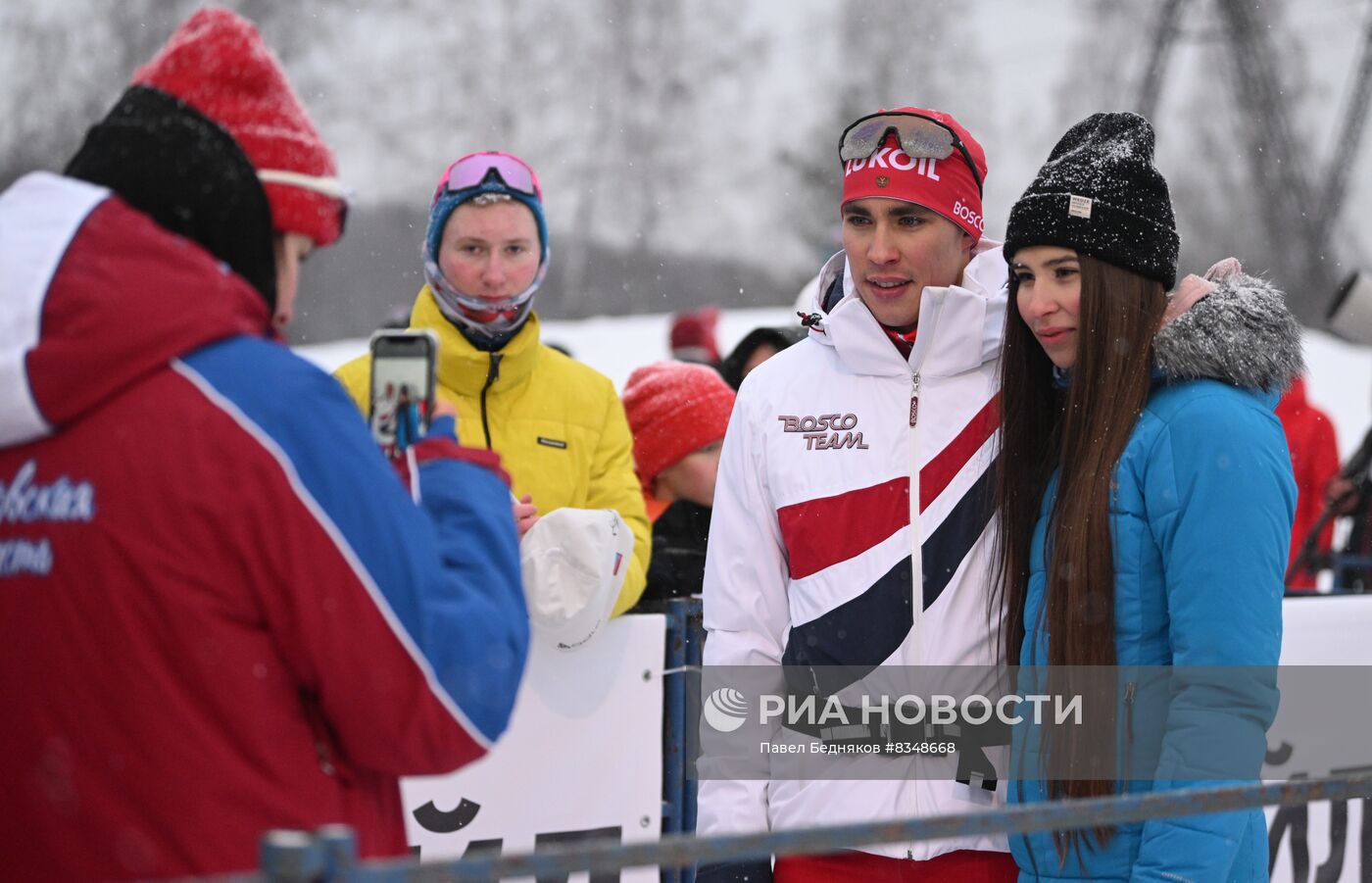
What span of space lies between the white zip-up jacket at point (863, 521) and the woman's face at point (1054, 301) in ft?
0.61

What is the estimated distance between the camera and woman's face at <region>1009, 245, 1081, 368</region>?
2.49 m

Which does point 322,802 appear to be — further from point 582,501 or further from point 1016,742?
point 582,501

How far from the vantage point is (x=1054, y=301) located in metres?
2.50

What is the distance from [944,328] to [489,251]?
1.37 meters

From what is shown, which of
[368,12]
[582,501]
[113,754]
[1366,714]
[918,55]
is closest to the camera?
[113,754]

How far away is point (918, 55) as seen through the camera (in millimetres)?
23156

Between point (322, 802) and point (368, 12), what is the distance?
1969 cm

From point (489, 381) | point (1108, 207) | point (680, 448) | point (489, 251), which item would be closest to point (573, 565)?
point (489, 381)

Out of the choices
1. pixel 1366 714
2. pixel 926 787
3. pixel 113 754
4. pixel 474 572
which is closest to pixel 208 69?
pixel 474 572

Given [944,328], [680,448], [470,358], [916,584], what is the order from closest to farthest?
[916,584]
[944,328]
[470,358]
[680,448]

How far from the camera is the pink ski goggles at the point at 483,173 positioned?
12.0 feet

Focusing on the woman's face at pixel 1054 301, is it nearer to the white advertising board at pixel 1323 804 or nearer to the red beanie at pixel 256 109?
the red beanie at pixel 256 109

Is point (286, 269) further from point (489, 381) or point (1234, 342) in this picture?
point (489, 381)

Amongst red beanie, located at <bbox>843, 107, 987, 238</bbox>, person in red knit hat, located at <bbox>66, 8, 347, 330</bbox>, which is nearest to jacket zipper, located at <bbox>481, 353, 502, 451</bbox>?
red beanie, located at <bbox>843, 107, 987, 238</bbox>
